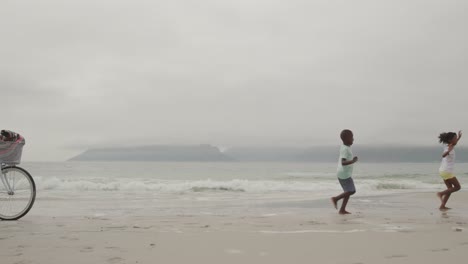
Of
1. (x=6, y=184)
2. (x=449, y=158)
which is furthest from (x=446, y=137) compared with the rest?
(x=6, y=184)

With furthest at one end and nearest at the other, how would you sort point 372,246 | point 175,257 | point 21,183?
point 21,183, point 372,246, point 175,257

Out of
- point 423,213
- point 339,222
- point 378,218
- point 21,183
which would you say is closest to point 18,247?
point 21,183

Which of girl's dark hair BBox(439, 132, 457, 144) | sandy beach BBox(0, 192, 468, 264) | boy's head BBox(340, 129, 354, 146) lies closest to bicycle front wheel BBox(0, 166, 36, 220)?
sandy beach BBox(0, 192, 468, 264)

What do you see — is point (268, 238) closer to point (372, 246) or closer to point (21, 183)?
point (372, 246)

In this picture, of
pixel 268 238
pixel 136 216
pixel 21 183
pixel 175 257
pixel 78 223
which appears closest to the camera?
pixel 175 257

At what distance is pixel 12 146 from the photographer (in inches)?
273

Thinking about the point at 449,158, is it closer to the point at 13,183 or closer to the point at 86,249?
the point at 86,249

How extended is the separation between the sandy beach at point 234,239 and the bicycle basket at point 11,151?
1.11 metres

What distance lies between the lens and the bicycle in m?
6.95

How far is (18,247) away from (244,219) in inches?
148

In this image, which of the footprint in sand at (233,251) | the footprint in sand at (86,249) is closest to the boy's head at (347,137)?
the footprint in sand at (233,251)

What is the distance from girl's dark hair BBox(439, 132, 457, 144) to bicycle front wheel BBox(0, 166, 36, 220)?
891cm

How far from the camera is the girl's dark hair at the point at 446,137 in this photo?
9.05 metres

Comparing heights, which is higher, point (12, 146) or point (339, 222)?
point (12, 146)
